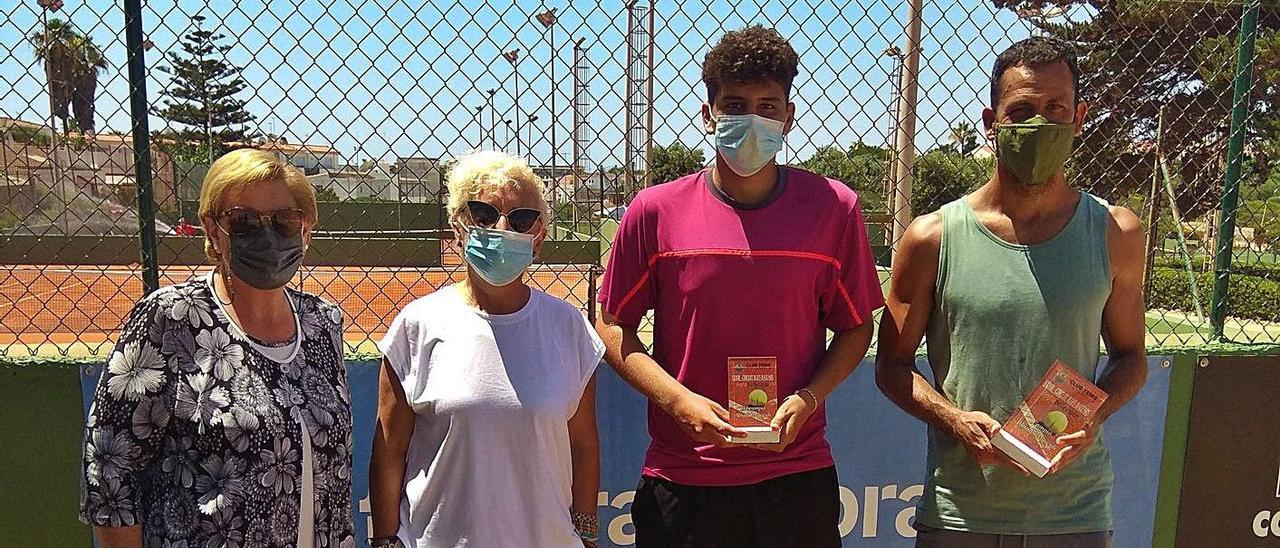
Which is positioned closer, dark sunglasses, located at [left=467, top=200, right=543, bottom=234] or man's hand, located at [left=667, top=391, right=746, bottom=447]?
man's hand, located at [left=667, top=391, right=746, bottom=447]

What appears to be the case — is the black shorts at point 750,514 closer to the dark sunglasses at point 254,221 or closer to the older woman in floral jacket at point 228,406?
the older woman in floral jacket at point 228,406

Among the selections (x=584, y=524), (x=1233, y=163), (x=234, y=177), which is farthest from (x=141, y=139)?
(x=1233, y=163)

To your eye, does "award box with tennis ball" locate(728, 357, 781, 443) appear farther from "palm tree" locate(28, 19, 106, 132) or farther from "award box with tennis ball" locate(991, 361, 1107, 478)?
"palm tree" locate(28, 19, 106, 132)

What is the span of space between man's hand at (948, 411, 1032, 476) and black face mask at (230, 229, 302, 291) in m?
1.81

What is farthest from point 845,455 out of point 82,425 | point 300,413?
point 82,425

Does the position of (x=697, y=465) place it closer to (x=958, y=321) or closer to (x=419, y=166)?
(x=958, y=321)

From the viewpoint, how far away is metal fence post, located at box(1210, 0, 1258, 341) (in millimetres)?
3430

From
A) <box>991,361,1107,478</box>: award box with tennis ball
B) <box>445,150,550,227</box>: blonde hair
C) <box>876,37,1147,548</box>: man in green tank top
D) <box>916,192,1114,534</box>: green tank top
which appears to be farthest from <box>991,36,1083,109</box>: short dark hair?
<box>445,150,550,227</box>: blonde hair

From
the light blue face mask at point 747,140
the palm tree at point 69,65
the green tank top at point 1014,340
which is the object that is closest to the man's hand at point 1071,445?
the green tank top at point 1014,340

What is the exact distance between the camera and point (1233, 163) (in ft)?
11.6

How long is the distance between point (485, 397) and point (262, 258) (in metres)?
0.64

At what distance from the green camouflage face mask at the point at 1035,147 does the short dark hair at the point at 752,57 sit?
0.62 meters

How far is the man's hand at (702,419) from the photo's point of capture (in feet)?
7.22

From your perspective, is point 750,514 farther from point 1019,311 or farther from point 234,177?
point 234,177
